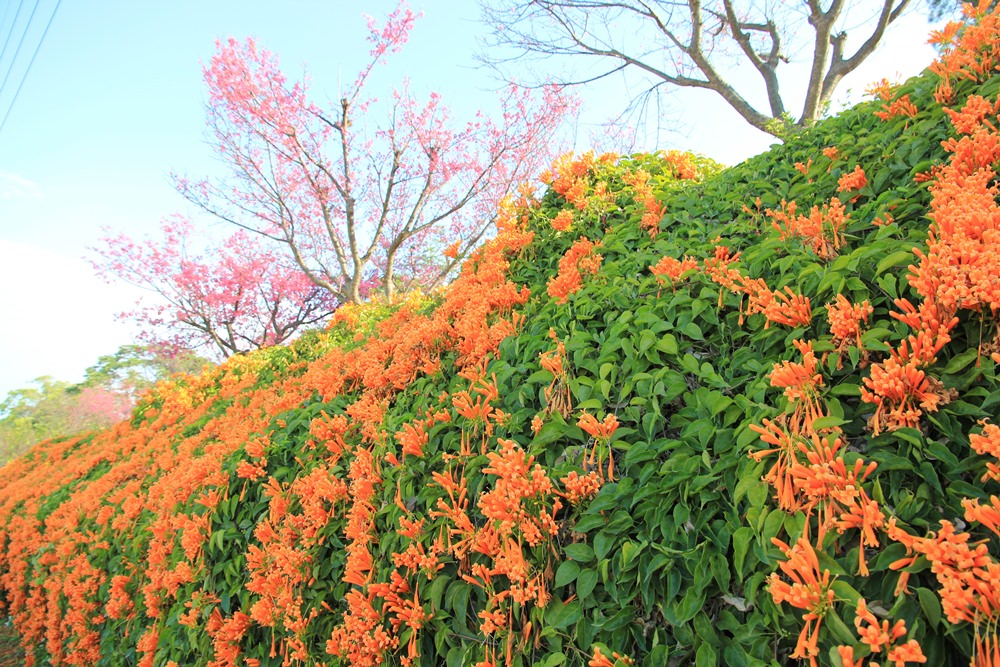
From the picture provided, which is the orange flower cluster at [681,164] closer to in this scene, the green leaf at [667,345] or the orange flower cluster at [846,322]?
the green leaf at [667,345]

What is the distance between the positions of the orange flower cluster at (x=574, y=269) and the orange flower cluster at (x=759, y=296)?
0.66m

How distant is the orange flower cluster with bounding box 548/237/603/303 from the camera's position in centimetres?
284

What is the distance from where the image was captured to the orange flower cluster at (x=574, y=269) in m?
2.84

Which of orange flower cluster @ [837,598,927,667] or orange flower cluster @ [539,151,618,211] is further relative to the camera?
orange flower cluster @ [539,151,618,211]

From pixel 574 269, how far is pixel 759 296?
1.19 metres

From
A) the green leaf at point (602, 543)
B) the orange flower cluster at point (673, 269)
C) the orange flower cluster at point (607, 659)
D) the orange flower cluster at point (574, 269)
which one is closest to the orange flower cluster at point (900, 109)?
the orange flower cluster at point (673, 269)

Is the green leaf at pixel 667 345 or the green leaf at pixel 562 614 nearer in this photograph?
the green leaf at pixel 562 614

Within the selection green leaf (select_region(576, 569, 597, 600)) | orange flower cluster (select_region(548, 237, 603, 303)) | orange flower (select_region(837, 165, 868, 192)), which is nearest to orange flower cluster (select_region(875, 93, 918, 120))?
orange flower (select_region(837, 165, 868, 192))

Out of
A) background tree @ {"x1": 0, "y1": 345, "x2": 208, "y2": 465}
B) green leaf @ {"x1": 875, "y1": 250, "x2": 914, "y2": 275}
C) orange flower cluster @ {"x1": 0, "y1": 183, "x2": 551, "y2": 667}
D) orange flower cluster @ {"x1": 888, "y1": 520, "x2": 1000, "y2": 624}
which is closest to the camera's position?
orange flower cluster @ {"x1": 888, "y1": 520, "x2": 1000, "y2": 624}

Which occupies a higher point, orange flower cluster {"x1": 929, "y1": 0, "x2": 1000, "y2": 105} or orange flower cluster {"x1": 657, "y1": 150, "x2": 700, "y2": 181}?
orange flower cluster {"x1": 657, "y1": 150, "x2": 700, "y2": 181}

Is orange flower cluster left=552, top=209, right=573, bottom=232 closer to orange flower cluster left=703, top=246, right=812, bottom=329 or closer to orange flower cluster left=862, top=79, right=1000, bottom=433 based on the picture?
orange flower cluster left=703, top=246, right=812, bottom=329

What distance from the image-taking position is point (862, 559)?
1.17m

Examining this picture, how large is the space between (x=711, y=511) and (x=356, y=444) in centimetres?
193

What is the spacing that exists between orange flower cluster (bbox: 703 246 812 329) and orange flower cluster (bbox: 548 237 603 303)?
2.15 feet
